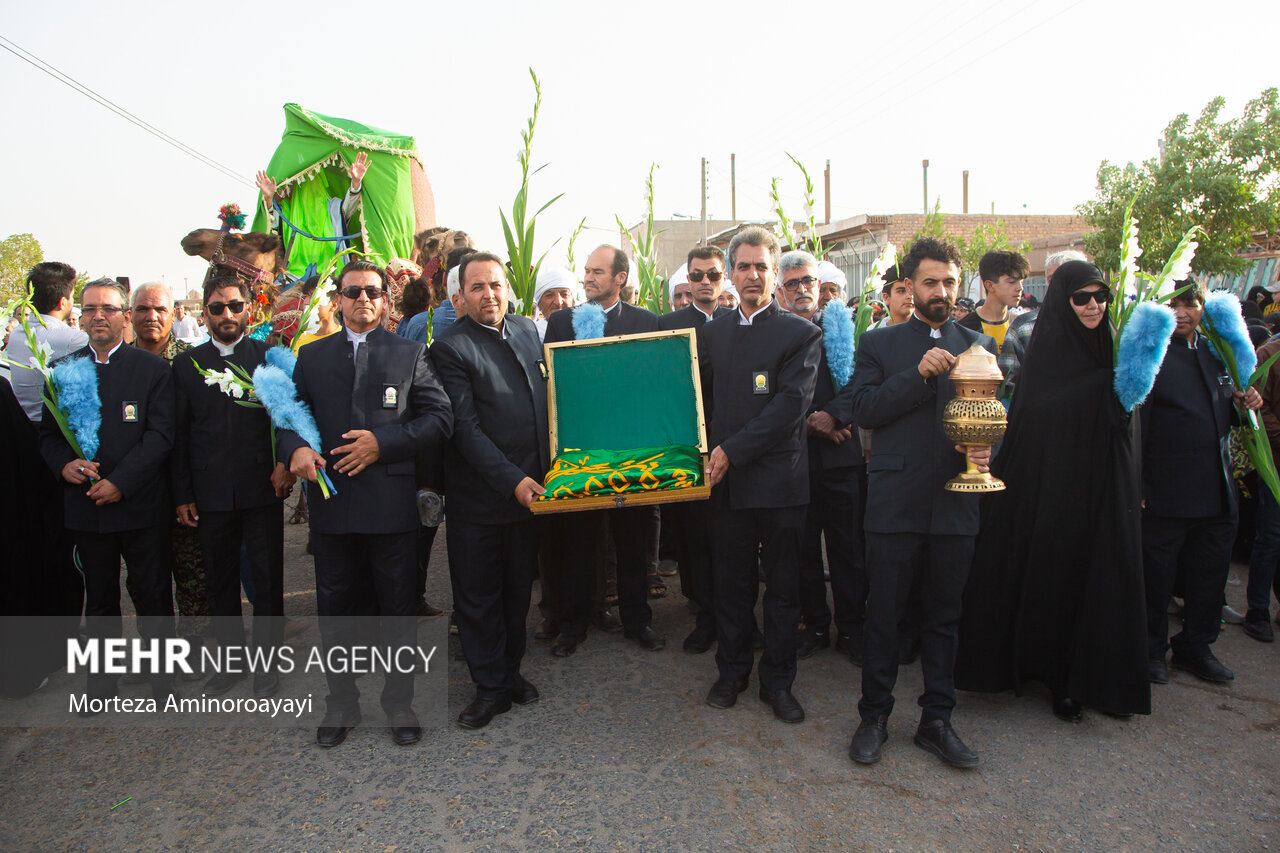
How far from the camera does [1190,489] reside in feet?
14.0

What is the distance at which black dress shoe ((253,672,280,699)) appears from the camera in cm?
432

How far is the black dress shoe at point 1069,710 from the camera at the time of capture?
12.7 feet

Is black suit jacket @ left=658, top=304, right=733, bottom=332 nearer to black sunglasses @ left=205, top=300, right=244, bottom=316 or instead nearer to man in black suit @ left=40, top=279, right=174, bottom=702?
black sunglasses @ left=205, top=300, right=244, bottom=316

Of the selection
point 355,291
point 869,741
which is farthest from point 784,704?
point 355,291

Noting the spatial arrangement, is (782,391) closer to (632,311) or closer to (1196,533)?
(632,311)

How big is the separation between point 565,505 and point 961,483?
5.47 ft

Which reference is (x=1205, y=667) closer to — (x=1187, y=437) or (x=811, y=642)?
(x=1187, y=437)

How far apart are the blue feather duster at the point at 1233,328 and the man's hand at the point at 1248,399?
0.27 ft

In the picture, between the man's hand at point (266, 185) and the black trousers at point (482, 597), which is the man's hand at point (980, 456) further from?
the man's hand at point (266, 185)

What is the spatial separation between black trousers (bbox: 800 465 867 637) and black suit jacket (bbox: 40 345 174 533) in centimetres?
352

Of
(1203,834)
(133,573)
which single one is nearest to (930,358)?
(1203,834)

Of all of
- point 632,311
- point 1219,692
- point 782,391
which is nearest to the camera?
point 782,391

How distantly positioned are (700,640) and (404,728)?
6.02 feet

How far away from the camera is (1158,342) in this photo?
3.62m
